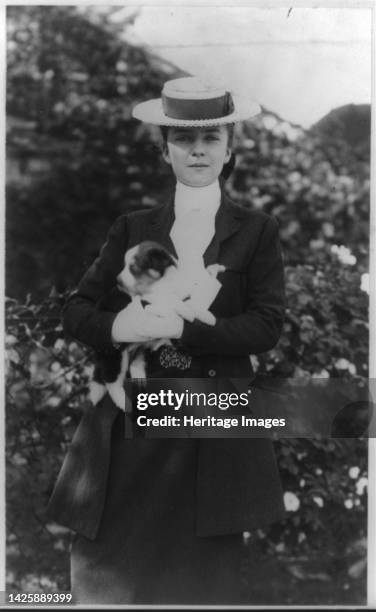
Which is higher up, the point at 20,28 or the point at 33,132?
the point at 20,28

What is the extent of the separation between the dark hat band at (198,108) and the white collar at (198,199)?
9.9 inches

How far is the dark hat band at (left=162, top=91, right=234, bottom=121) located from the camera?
3.34 metres

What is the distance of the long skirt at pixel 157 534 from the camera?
3363mm

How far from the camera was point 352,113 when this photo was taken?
3.43 m

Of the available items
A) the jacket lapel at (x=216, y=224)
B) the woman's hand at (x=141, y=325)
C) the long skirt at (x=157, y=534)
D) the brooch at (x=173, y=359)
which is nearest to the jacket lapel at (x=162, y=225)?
the jacket lapel at (x=216, y=224)

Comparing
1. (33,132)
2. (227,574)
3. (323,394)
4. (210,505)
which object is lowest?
(227,574)

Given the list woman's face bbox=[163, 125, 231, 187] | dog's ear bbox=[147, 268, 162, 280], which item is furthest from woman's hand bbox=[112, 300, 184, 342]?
woman's face bbox=[163, 125, 231, 187]

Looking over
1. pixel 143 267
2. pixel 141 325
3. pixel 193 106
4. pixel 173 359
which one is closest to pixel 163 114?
pixel 193 106

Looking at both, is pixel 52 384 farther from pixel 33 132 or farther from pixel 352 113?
pixel 352 113

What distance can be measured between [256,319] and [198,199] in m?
0.50

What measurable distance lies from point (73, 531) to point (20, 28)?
1918 millimetres

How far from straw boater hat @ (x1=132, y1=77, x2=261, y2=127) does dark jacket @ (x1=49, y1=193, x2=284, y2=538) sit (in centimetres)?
29

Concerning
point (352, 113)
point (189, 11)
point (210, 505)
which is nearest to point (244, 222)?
point (352, 113)

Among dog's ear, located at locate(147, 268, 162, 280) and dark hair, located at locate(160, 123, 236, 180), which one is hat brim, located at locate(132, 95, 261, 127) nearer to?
dark hair, located at locate(160, 123, 236, 180)
